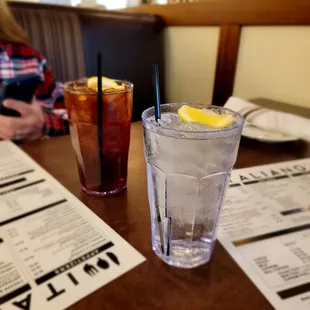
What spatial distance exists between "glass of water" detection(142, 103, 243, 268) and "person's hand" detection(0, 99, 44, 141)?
65 centimetres

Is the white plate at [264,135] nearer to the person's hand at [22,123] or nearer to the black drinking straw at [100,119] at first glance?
the black drinking straw at [100,119]

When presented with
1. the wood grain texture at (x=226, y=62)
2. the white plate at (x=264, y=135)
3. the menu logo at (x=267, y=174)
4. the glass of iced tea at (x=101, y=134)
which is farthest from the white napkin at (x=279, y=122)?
the wood grain texture at (x=226, y=62)

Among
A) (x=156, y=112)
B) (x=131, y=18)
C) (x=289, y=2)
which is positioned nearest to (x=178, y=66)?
(x=131, y=18)

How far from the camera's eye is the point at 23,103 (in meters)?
1.05

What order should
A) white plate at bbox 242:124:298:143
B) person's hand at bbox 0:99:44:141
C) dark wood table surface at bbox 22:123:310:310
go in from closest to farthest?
1. dark wood table surface at bbox 22:123:310:310
2. white plate at bbox 242:124:298:143
3. person's hand at bbox 0:99:44:141

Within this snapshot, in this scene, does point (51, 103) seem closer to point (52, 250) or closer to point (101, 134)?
point (101, 134)

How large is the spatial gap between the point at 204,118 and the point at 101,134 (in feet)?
0.73

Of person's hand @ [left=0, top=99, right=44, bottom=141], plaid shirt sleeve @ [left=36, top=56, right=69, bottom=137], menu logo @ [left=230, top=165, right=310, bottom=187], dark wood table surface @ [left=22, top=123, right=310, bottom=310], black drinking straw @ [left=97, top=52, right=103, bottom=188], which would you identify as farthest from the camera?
plaid shirt sleeve @ [left=36, top=56, right=69, bottom=137]

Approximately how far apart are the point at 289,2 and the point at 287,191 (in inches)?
43.6

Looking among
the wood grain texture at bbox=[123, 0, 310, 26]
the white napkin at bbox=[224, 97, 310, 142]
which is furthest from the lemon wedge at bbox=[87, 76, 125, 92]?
the wood grain texture at bbox=[123, 0, 310, 26]

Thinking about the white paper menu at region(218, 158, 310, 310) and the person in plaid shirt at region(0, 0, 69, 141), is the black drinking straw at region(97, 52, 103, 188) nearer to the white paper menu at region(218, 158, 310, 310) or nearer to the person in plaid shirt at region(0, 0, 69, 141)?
the white paper menu at region(218, 158, 310, 310)

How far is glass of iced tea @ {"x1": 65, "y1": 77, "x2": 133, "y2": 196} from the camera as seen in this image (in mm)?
560

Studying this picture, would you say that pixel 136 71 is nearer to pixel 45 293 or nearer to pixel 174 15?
pixel 174 15

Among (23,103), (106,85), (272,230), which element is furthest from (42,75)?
(272,230)
